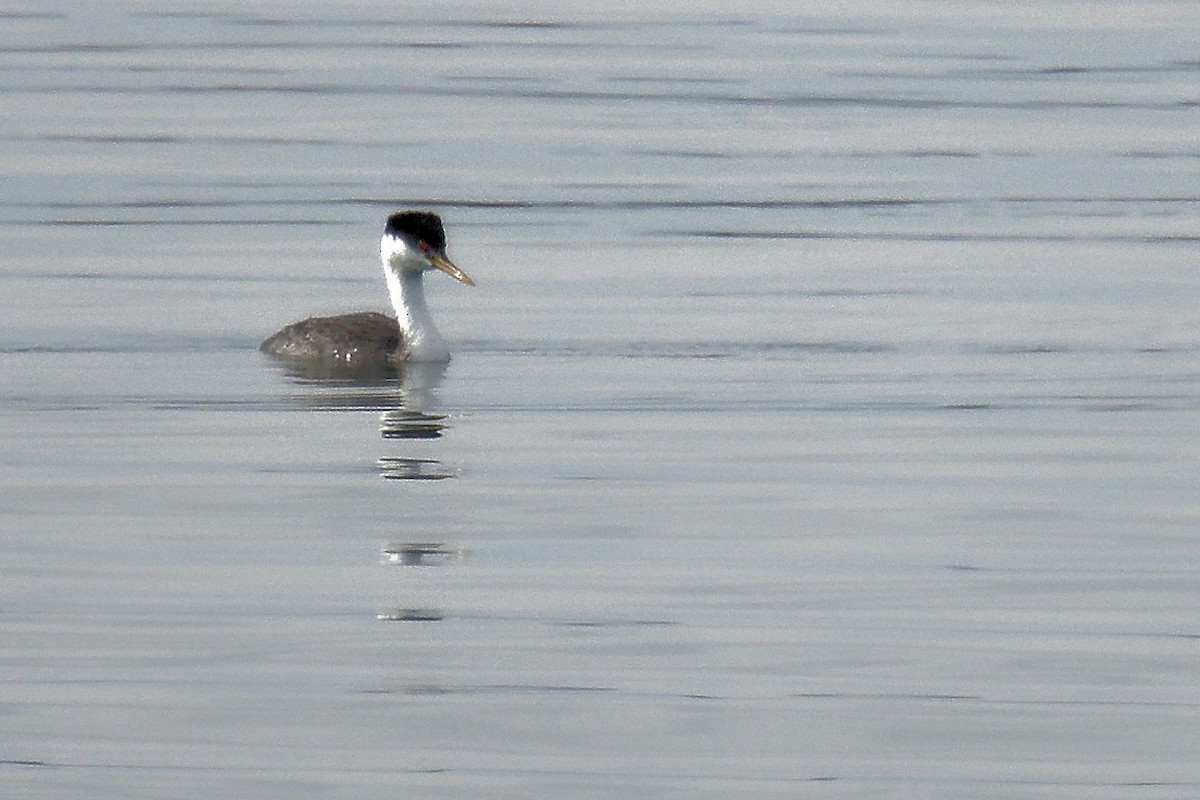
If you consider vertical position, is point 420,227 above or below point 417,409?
above

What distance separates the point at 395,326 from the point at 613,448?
15.1 feet

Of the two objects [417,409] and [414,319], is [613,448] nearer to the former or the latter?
[417,409]

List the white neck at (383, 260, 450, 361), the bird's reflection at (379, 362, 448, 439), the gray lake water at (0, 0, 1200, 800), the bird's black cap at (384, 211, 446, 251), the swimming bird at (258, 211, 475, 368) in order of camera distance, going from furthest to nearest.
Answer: the bird's black cap at (384, 211, 446, 251) < the white neck at (383, 260, 450, 361) < the swimming bird at (258, 211, 475, 368) < the bird's reflection at (379, 362, 448, 439) < the gray lake water at (0, 0, 1200, 800)

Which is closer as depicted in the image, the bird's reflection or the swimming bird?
the bird's reflection

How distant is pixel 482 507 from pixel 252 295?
775cm

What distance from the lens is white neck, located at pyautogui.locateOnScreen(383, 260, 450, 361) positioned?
19.0 metres

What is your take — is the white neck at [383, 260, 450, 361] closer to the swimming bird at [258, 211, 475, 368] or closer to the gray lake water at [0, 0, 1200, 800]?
the swimming bird at [258, 211, 475, 368]

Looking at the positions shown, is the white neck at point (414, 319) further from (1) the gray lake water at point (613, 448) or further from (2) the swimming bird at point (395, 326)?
(1) the gray lake water at point (613, 448)

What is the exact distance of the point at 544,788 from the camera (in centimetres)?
940

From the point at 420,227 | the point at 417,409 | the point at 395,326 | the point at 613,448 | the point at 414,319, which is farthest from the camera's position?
the point at 420,227

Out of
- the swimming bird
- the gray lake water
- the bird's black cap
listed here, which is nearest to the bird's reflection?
the gray lake water

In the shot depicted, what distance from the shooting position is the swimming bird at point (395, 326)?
1875cm

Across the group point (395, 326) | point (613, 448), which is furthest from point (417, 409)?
point (395, 326)

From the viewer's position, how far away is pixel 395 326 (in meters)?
19.6
